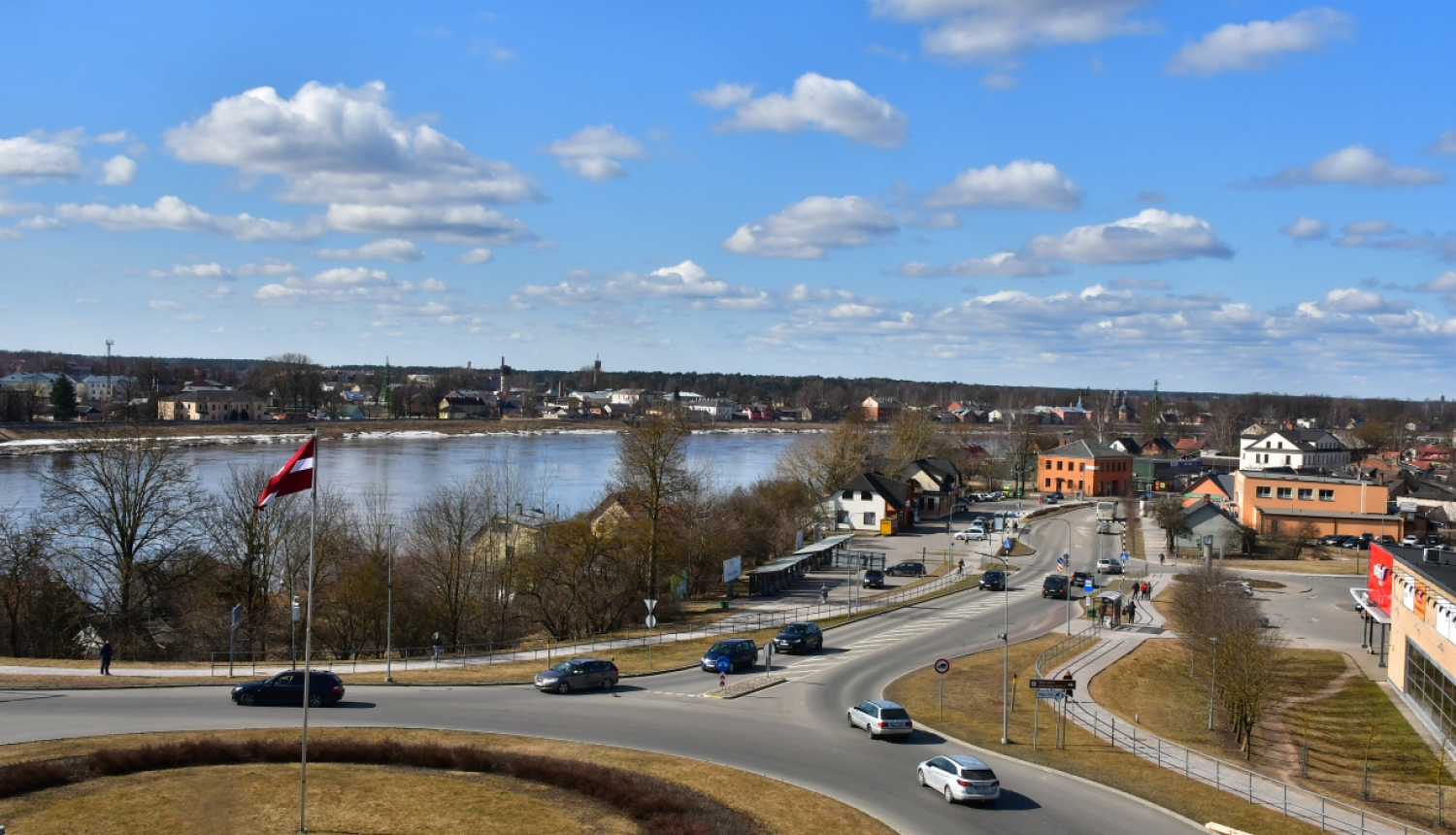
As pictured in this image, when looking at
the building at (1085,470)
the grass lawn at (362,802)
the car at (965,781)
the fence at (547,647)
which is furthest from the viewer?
the building at (1085,470)

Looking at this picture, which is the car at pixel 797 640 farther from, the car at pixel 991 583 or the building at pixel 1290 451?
the building at pixel 1290 451

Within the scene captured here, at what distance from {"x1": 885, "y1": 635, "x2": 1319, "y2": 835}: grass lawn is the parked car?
791 centimetres

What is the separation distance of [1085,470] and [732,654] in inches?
2994

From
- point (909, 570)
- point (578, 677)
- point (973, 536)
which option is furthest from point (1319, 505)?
point (578, 677)

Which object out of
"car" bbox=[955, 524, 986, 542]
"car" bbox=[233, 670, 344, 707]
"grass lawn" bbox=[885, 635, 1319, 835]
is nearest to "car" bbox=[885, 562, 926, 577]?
"car" bbox=[955, 524, 986, 542]

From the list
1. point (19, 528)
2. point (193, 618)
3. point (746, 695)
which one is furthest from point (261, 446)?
point (746, 695)

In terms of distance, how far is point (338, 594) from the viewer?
40812 millimetres

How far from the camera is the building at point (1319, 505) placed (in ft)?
235

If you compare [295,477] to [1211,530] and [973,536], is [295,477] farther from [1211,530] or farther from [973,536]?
[1211,530]

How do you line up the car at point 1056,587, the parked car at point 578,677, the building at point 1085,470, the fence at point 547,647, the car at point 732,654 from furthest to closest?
1. the building at point 1085,470
2. the car at point 1056,587
3. the fence at point 547,647
4. the car at point 732,654
5. the parked car at point 578,677

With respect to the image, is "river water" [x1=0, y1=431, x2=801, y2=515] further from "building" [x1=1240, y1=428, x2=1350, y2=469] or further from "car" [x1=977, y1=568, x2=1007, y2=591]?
"building" [x1=1240, y1=428, x2=1350, y2=469]

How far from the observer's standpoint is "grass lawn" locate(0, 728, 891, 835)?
17.6 meters

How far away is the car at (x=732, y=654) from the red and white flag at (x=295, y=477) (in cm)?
1622

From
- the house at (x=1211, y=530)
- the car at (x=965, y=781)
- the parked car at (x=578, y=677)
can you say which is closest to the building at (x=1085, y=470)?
the house at (x=1211, y=530)
